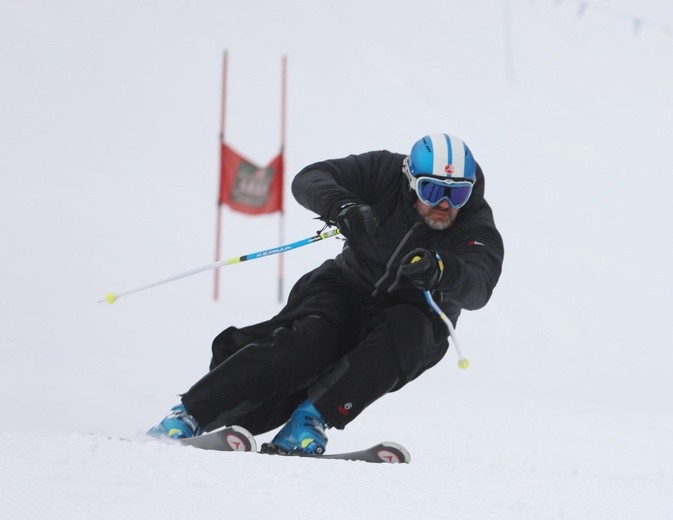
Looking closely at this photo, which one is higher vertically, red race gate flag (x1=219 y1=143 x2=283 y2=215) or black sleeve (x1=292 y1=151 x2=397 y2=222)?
red race gate flag (x1=219 y1=143 x2=283 y2=215)

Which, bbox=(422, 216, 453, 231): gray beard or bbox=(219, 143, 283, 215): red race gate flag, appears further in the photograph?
bbox=(219, 143, 283, 215): red race gate flag

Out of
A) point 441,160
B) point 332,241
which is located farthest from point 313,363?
point 332,241

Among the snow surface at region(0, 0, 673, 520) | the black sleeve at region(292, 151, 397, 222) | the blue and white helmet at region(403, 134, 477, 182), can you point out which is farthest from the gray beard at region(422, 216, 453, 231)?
the snow surface at region(0, 0, 673, 520)

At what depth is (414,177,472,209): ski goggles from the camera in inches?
157

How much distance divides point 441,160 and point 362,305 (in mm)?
684

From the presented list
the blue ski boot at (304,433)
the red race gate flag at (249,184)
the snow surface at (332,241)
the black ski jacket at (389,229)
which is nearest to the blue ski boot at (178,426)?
the snow surface at (332,241)

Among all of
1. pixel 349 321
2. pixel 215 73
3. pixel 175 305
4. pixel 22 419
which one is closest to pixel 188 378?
pixel 22 419

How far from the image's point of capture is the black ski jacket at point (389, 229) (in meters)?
3.94

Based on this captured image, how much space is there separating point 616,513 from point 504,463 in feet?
10.8

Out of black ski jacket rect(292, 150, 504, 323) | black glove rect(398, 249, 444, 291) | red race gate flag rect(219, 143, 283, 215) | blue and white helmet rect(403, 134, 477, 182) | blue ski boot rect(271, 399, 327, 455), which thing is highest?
red race gate flag rect(219, 143, 283, 215)

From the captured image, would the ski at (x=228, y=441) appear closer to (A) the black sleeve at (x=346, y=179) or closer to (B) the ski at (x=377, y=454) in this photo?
(B) the ski at (x=377, y=454)

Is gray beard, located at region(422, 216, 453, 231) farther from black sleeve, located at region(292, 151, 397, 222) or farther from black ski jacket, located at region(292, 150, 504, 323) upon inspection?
black sleeve, located at region(292, 151, 397, 222)

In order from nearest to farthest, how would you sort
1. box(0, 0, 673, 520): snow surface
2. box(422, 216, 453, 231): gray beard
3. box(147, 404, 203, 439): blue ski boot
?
box(0, 0, 673, 520): snow surface
box(147, 404, 203, 439): blue ski boot
box(422, 216, 453, 231): gray beard

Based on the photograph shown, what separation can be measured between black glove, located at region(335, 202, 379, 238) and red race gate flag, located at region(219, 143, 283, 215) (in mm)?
6908
